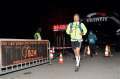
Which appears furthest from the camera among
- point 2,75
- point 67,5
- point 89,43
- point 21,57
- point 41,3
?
point 67,5

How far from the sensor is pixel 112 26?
38250 mm

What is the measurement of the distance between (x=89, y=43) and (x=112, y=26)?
15050mm

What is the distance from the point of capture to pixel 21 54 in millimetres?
14555

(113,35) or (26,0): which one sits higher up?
(26,0)

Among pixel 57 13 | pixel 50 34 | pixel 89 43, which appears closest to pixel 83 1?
pixel 57 13

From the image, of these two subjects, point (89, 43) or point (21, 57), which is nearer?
point (21, 57)

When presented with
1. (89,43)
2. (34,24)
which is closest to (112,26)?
(34,24)

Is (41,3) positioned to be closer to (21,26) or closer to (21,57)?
(21,26)

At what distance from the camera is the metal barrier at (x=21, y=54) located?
523 inches

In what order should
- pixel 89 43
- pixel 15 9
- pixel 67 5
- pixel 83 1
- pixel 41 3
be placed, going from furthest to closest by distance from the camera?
pixel 83 1
pixel 67 5
pixel 41 3
pixel 15 9
pixel 89 43

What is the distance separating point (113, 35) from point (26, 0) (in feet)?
30.2

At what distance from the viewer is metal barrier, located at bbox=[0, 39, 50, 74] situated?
43.5ft

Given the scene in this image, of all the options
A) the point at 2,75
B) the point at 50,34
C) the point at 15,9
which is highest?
the point at 15,9

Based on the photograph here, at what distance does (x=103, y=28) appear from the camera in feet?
124
